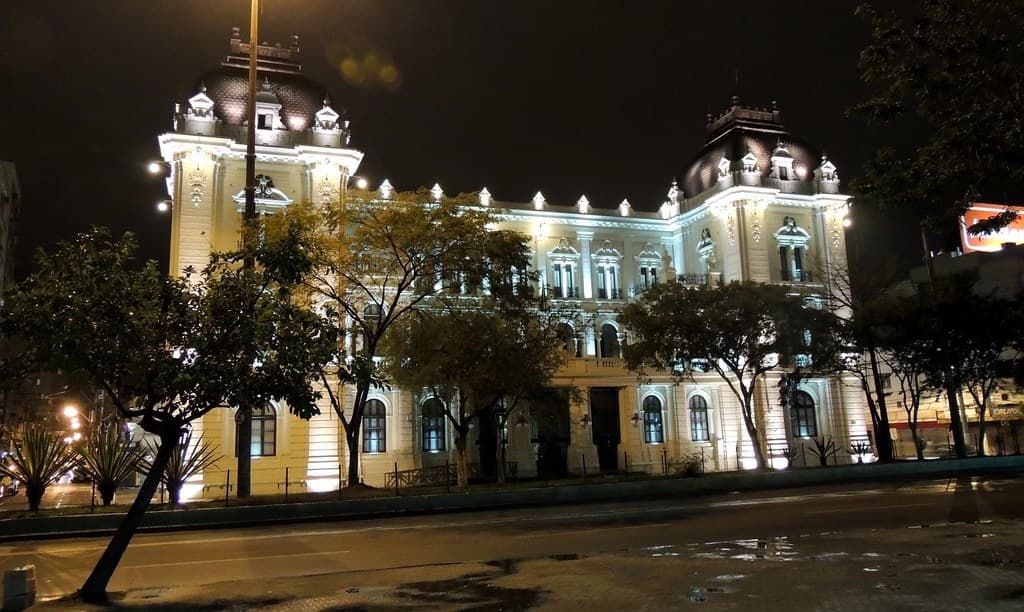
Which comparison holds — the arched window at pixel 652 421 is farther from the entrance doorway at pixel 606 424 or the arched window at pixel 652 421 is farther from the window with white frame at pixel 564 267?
the window with white frame at pixel 564 267

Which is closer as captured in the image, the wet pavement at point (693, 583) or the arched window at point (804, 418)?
the wet pavement at point (693, 583)

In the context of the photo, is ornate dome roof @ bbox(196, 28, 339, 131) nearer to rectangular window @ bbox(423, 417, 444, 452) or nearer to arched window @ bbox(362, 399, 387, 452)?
arched window @ bbox(362, 399, 387, 452)

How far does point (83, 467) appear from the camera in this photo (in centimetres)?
2222

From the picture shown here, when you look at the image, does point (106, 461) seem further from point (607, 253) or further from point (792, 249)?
point (792, 249)

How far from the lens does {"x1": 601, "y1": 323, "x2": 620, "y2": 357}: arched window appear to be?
150 ft

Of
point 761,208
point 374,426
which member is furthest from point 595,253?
point 374,426

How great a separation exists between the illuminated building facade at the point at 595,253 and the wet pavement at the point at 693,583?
24.7m

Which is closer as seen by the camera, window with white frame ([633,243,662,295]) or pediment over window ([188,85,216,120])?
pediment over window ([188,85,216,120])

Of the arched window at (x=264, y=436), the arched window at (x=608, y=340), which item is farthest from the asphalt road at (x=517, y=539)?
the arched window at (x=608, y=340)

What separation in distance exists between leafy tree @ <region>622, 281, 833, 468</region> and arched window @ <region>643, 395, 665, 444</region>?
9472 mm

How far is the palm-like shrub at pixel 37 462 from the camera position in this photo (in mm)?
20203

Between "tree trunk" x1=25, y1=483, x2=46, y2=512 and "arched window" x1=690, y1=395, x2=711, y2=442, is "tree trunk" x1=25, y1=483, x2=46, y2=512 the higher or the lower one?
the lower one

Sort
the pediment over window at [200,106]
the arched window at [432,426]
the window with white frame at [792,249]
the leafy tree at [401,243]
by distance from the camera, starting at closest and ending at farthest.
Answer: the leafy tree at [401,243]
the pediment over window at [200,106]
the arched window at [432,426]
the window with white frame at [792,249]

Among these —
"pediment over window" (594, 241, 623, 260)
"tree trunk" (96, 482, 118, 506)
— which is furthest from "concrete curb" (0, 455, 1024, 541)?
"pediment over window" (594, 241, 623, 260)
